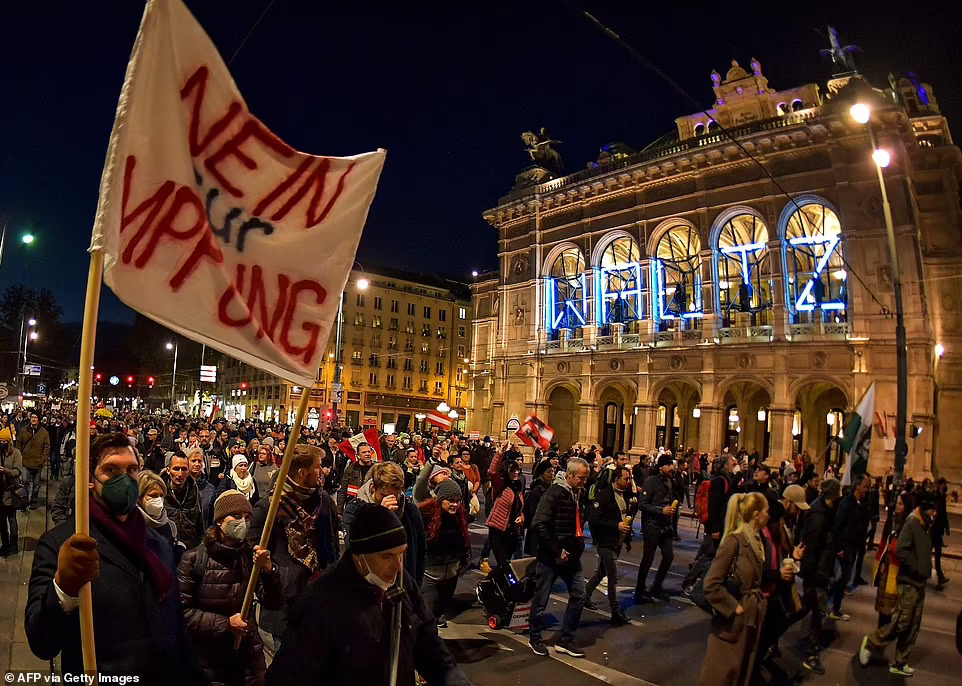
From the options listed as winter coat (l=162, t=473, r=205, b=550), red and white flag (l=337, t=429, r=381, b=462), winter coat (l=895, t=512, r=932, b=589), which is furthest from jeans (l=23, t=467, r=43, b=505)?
winter coat (l=895, t=512, r=932, b=589)

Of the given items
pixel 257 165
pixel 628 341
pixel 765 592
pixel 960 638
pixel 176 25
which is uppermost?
pixel 628 341

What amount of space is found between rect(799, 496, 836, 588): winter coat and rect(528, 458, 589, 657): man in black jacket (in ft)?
8.61

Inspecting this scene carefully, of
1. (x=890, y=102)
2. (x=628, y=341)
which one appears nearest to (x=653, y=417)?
(x=628, y=341)

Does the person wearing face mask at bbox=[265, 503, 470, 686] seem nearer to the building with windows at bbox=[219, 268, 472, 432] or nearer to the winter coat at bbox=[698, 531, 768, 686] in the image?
the winter coat at bbox=[698, 531, 768, 686]

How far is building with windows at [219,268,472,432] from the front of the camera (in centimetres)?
6812

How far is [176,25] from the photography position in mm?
2656

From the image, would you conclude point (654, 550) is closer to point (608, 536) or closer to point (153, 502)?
point (608, 536)

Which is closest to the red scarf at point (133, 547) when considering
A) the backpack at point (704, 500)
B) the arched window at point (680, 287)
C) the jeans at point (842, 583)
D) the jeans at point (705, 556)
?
the jeans at point (705, 556)

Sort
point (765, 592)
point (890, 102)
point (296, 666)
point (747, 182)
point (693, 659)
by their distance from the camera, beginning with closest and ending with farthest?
point (296, 666) → point (765, 592) → point (693, 659) → point (890, 102) → point (747, 182)

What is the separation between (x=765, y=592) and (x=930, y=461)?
86.8 ft

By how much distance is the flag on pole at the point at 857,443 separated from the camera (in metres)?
10.5

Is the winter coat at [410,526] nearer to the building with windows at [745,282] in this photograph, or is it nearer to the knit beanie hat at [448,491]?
the knit beanie hat at [448,491]

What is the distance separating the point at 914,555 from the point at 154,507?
22.6 ft

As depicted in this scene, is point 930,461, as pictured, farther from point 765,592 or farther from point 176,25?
point 176,25
